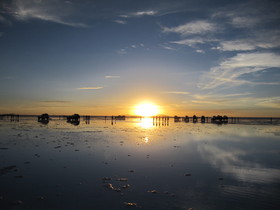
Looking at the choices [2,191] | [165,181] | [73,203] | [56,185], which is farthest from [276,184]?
[2,191]

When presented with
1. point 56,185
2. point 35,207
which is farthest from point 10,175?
point 35,207

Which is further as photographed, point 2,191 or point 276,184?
point 276,184

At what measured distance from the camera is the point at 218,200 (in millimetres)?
7062

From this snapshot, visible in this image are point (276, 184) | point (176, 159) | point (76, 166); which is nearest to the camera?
point (276, 184)

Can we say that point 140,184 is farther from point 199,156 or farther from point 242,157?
point 242,157

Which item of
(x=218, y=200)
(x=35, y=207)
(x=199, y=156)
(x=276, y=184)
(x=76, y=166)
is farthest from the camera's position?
(x=199, y=156)

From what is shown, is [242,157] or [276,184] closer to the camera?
[276,184]

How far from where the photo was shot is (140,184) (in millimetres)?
8570

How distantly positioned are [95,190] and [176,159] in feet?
24.2

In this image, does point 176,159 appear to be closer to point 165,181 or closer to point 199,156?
point 199,156

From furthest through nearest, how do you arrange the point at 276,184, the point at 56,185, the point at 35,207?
the point at 276,184 < the point at 56,185 < the point at 35,207

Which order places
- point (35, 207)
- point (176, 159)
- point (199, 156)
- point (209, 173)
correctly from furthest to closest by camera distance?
1. point (199, 156)
2. point (176, 159)
3. point (209, 173)
4. point (35, 207)

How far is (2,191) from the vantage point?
7469 mm

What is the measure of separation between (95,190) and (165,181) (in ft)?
10.5
